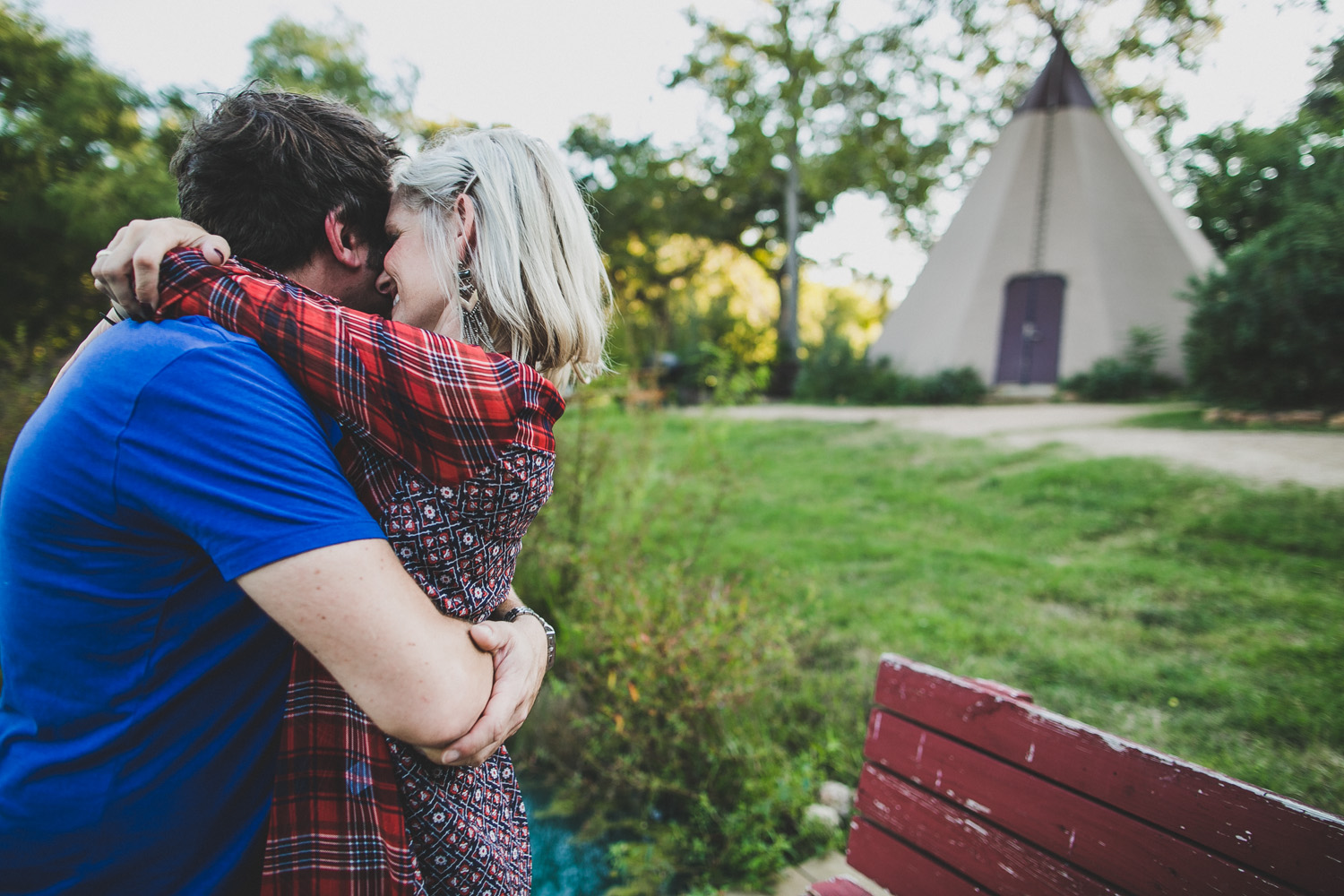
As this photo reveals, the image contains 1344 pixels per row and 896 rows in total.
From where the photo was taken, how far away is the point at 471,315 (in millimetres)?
1175

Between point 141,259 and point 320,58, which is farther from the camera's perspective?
point 320,58

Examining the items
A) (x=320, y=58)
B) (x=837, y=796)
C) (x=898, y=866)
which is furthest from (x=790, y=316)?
(x=898, y=866)

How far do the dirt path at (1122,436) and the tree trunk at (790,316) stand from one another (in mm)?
5409

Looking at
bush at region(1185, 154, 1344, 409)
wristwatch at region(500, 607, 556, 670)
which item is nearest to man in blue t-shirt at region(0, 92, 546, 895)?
wristwatch at region(500, 607, 556, 670)

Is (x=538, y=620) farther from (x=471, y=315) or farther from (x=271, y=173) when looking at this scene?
(x=271, y=173)

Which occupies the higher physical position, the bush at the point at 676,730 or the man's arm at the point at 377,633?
the man's arm at the point at 377,633

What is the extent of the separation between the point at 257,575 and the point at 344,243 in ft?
2.15

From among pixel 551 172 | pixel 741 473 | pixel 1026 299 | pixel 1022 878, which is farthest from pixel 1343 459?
pixel 1026 299

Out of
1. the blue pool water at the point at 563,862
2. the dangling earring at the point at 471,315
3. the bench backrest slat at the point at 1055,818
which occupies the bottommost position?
the blue pool water at the point at 563,862

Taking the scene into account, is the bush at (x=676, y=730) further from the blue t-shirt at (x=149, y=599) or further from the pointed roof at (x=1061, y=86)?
the pointed roof at (x=1061, y=86)

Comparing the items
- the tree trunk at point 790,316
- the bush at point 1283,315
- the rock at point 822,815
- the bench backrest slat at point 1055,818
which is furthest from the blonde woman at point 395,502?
the tree trunk at point 790,316

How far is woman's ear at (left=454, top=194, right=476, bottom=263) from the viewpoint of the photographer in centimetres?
116

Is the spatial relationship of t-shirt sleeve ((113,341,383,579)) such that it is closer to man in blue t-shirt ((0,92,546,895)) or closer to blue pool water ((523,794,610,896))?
man in blue t-shirt ((0,92,546,895))

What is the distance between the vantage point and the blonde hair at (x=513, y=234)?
1150 mm
